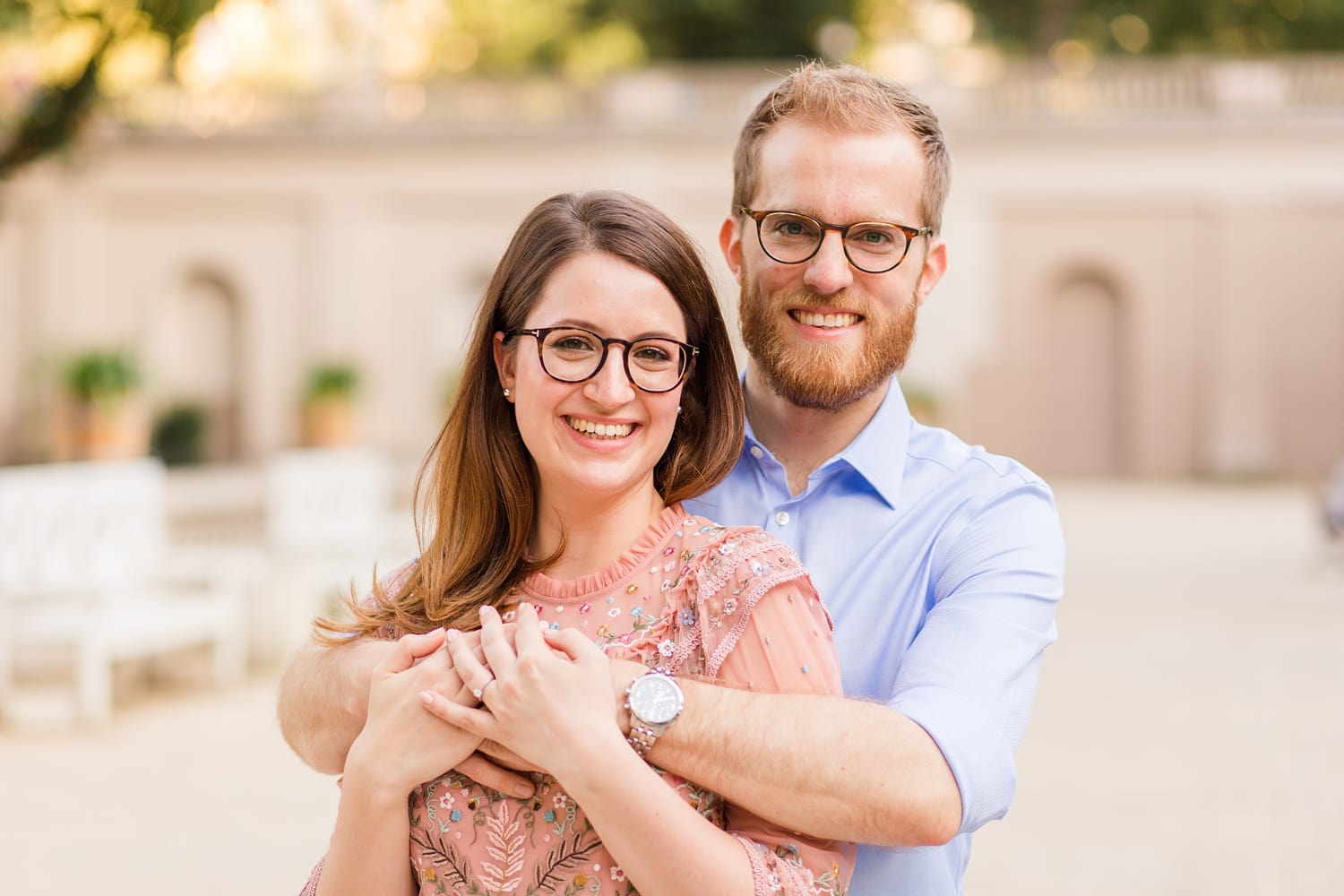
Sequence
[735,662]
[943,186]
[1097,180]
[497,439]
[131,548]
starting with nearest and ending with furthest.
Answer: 1. [735,662]
2. [497,439]
3. [943,186]
4. [131,548]
5. [1097,180]

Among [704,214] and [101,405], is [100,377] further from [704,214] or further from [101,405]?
[704,214]

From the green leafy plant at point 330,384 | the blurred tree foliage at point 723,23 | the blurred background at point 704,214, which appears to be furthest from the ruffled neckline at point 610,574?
the blurred tree foliage at point 723,23

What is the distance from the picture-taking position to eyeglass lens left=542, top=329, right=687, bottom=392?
5.90 ft

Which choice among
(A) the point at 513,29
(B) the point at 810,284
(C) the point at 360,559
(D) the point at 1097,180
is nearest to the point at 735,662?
(B) the point at 810,284

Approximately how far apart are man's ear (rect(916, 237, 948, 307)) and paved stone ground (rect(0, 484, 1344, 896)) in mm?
3110

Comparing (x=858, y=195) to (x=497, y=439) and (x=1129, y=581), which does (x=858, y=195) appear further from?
(x=1129, y=581)

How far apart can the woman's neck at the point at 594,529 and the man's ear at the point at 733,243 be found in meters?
0.49

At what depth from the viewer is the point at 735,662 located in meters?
1.72

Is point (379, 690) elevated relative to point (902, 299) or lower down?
lower down

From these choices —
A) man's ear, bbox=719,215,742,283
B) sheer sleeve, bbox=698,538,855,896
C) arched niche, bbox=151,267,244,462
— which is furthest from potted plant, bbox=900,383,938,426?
sheer sleeve, bbox=698,538,855,896

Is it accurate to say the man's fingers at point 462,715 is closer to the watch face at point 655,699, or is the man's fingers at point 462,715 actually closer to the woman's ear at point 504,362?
the watch face at point 655,699

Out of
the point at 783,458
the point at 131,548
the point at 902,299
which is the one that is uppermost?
the point at 902,299

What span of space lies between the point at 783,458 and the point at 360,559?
7189mm

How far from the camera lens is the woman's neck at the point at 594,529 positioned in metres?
1.89
